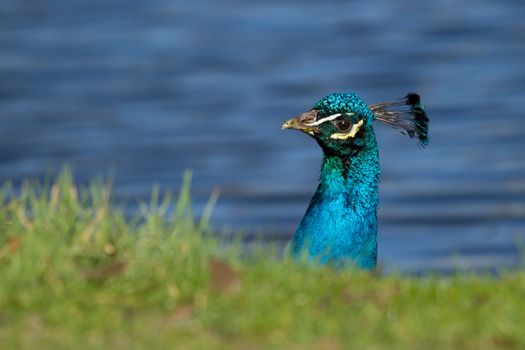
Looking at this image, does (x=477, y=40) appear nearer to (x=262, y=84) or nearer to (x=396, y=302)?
(x=262, y=84)

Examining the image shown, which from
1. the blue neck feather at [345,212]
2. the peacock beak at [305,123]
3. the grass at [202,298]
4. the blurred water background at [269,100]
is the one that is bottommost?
the blurred water background at [269,100]

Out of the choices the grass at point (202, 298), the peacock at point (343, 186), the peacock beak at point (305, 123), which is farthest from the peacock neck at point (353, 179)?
the grass at point (202, 298)

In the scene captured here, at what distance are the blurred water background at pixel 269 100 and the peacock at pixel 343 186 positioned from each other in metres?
4.92

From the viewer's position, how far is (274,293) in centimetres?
643

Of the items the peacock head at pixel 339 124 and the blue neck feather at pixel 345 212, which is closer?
the blue neck feather at pixel 345 212

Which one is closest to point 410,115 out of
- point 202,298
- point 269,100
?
point 202,298

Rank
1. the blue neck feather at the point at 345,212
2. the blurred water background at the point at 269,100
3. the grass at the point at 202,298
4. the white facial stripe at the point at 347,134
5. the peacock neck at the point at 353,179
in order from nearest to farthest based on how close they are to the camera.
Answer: the grass at the point at 202,298
the blue neck feather at the point at 345,212
the peacock neck at the point at 353,179
the white facial stripe at the point at 347,134
the blurred water background at the point at 269,100

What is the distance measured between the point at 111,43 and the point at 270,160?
6.76 metres

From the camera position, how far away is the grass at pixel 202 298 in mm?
6004

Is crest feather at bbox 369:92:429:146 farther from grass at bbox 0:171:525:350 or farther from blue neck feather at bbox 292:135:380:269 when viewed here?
grass at bbox 0:171:525:350

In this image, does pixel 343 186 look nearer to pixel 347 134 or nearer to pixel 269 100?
pixel 347 134

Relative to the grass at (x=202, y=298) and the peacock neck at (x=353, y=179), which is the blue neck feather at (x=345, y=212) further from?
the grass at (x=202, y=298)

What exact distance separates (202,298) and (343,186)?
10.8 feet

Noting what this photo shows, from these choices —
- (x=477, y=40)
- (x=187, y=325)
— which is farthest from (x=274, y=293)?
(x=477, y=40)
